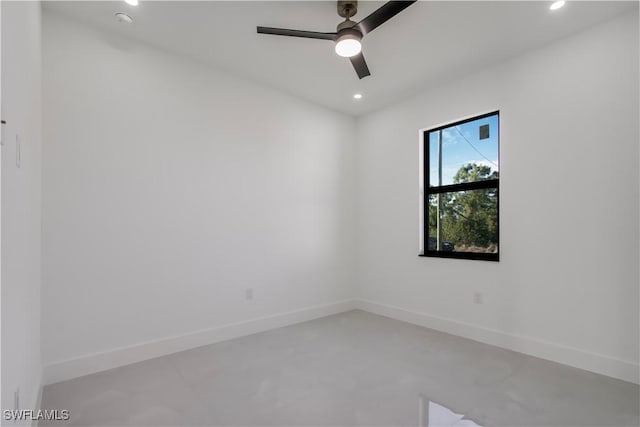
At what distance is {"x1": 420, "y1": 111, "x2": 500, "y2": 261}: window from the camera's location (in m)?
3.38

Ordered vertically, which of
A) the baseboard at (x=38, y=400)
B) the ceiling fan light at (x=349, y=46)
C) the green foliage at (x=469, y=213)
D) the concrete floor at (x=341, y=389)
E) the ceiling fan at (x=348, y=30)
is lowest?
the concrete floor at (x=341, y=389)

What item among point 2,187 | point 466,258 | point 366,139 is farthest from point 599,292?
point 2,187

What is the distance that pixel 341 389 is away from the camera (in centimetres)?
229

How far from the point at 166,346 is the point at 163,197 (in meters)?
1.31

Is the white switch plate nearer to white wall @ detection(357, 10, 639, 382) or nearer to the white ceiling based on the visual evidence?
the white ceiling

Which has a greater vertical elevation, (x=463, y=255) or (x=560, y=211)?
(x=560, y=211)

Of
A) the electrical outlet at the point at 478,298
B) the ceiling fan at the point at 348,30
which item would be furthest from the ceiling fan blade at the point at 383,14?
the electrical outlet at the point at 478,298

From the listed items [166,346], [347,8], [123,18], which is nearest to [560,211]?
[347,8]

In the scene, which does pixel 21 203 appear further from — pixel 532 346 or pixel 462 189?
pixel 532 346

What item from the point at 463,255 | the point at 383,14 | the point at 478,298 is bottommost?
the point at 478,298

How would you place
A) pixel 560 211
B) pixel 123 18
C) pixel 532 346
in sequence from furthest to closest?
pixel 532 346 < pixel 560 211 < pixel 123 18

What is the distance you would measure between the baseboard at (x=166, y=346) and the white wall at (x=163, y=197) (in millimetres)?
53

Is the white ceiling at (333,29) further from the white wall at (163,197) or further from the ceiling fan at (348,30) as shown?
the white wall at (163,197)

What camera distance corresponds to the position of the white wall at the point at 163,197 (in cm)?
251
